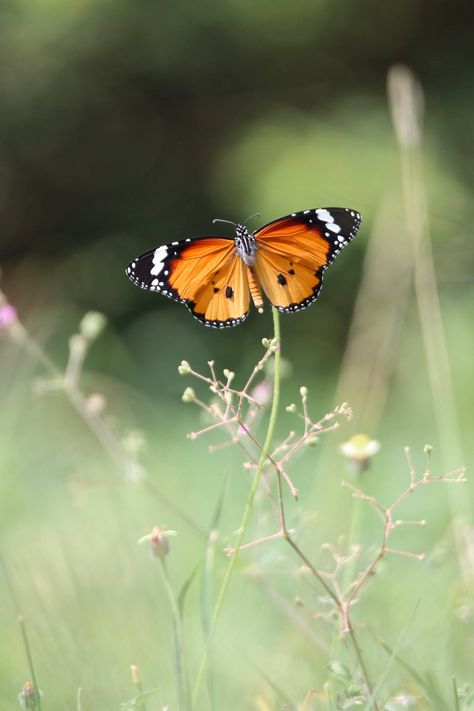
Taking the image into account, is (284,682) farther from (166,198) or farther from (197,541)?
(166,198)

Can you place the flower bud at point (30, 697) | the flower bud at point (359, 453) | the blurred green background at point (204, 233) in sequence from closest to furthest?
the flower bud at point (30, 697) < the flower bud at point (359, 453) < the blurred green background at point (204, 233)

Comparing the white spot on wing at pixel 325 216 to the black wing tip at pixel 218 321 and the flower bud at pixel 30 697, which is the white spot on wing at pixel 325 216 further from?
the flower bud at pixel 30 697

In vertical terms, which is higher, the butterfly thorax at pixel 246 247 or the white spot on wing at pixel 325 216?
the white spot on wing at pixel 325 216

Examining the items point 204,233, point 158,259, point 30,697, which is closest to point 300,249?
point 158,259

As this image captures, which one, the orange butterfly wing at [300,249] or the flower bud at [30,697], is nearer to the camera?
the flower bud at [30,697]

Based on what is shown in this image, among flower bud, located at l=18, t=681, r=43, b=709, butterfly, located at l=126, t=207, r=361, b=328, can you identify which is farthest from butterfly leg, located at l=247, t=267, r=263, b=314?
flower bud, located at l=18, t=681, r=43, b=709

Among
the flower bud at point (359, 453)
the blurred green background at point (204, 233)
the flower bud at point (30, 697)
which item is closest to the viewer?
the flower bud at point (30, 697)

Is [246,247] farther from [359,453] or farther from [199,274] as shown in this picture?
[359,453]

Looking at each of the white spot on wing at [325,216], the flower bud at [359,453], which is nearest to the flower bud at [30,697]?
the flower bud at [359,453]
